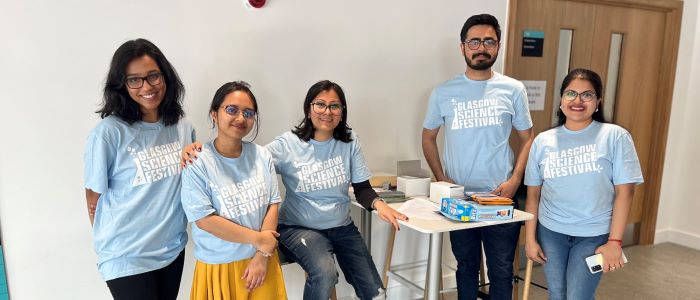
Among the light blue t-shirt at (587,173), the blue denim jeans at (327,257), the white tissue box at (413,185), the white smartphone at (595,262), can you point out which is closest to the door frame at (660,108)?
the light blue t-shirt at (587,173)

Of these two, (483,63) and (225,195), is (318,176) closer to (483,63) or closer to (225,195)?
(225,195)

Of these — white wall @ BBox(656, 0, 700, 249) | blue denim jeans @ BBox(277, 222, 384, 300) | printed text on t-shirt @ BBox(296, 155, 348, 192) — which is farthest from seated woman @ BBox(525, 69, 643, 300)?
white wall @ BBox(656, 0, 700, 249)

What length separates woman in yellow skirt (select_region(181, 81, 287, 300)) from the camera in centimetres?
162

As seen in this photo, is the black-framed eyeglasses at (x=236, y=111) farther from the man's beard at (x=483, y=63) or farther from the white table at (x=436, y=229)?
the man's beard at (x=483, y=63)

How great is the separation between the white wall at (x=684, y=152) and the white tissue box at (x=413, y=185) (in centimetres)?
278

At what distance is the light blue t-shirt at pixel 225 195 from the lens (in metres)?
1.61

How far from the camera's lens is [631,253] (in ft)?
12.8

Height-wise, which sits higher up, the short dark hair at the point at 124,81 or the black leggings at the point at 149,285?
the short dark hair at the point at 124,81

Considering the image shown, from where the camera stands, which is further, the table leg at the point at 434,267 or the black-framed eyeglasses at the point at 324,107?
the table leg at the point at 434,267

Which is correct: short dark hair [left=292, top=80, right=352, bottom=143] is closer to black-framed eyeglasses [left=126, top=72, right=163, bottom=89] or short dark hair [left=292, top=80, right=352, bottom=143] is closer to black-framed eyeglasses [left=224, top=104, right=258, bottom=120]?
black-framed eyeglasses [left=224, top=104, right=258, bottom=120]

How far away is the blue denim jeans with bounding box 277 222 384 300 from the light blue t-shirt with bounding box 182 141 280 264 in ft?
0.75

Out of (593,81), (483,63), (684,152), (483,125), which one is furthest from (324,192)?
(684,152)

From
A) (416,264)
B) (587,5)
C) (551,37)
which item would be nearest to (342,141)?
(416,264)

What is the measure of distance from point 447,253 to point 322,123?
1.56 m
